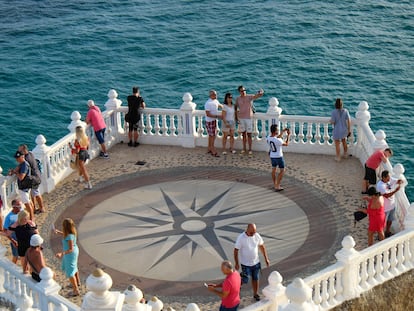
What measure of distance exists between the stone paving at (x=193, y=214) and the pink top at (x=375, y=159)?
1.06 metres

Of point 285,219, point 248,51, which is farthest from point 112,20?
point 285,219

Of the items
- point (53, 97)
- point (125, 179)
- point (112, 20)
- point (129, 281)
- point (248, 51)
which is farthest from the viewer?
point (112, 20)

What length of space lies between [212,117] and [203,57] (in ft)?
66.8

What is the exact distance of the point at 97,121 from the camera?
2384 cm

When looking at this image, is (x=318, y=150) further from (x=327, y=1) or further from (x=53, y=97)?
(x=327, y=1)

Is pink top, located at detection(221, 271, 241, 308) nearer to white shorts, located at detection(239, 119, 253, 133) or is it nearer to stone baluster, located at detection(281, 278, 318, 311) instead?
stone baluster, located at detection(281, 278, 318, 311)

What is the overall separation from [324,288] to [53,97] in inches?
969

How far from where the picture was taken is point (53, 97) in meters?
39.1

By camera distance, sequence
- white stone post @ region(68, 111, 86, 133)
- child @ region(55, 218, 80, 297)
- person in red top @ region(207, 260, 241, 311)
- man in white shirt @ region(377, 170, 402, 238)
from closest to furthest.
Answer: person in red top @ region(207, 260, 241, 311) < child @ region(55, 218, 80, 297) < man in white shirt @ region(377, 170, 402, 238) < white stone post @ region(68, 111, 86, 133)

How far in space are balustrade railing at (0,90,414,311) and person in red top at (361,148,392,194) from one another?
266 mm

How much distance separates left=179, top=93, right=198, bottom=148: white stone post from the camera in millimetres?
24562

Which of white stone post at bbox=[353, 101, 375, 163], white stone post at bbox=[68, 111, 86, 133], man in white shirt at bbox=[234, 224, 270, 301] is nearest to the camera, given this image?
man in white shirt at bbox=[234, 224, 270, 301]

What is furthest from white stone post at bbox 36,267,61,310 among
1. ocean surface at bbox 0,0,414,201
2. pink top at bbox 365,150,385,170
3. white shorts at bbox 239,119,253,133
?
ocean surface at bbox 0,0,414,201

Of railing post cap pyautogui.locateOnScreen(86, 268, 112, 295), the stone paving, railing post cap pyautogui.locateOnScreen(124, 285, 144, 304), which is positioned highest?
railing post cap pyautogui.locateOnScreen(86, 268, 112, 295)
